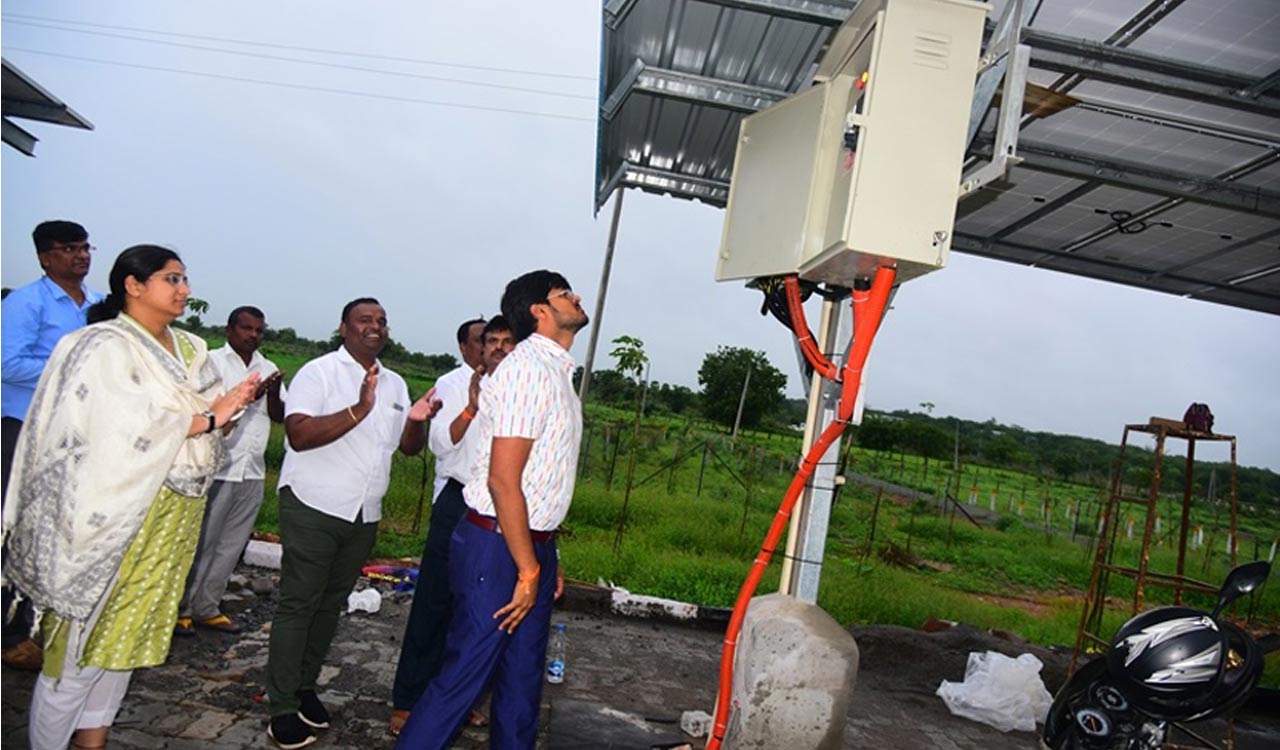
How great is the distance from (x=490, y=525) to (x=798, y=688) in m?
1.33

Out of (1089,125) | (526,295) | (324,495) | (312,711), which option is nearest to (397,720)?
(312,711)

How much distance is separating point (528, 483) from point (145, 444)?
1.15 m

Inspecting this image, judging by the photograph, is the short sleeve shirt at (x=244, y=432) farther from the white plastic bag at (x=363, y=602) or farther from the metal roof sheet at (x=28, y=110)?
the metal roof sheet at (x=28, y=110)

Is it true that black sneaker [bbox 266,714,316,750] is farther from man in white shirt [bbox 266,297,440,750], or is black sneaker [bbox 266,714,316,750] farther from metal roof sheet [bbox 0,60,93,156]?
metal roof sheet [bbox 0,60,93,156]

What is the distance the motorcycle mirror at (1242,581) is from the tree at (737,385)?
78.9 feet

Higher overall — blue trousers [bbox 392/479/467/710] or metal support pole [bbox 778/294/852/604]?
metal support pole [bbox 778/294/852/604]

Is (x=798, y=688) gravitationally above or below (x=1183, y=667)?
below

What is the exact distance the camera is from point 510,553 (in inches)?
104

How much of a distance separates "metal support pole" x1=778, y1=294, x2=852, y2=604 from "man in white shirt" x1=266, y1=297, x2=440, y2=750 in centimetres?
178

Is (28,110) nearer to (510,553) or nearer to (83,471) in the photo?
(83,471)

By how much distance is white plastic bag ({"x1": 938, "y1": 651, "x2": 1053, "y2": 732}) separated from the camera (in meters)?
5.19

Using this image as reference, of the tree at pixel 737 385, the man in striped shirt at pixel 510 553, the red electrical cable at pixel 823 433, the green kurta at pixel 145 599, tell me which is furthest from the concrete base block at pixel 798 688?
the tree at pixel 737 385

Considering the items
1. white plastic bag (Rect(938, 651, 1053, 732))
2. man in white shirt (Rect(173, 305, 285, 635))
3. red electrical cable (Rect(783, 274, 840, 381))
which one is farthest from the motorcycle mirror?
man in white shirt (Rect(173, 305, 285, 635))

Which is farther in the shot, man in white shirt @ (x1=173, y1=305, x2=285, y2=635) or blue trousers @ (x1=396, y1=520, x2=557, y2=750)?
man in white shirt @ (x1=173, y1=305, x2=285, y2=635)
